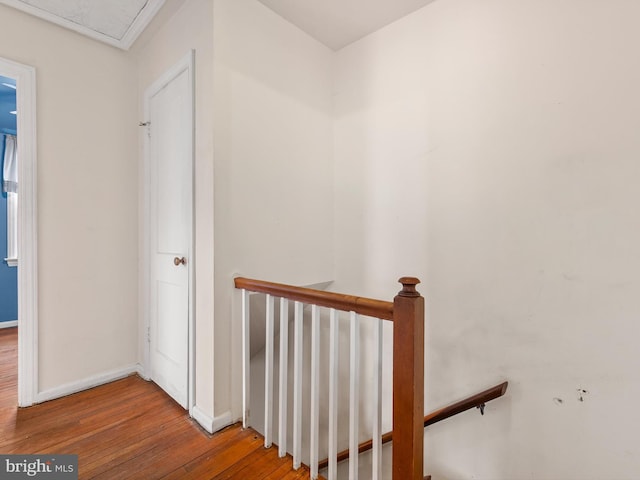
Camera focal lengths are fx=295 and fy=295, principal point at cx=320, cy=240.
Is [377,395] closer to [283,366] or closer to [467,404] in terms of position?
[283,366]

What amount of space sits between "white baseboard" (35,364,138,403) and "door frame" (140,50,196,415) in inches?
6.1

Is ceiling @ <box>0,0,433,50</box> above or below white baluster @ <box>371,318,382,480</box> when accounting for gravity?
above

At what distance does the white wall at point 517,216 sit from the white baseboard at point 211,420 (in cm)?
123

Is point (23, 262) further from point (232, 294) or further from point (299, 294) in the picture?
point (299, 294)

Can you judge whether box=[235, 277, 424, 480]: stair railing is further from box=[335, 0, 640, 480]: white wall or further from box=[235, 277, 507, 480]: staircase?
box=[335, 0, 640, 480]: white wall

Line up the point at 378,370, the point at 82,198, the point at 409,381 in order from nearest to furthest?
the point at 409,381 < the point at 378,370 < the point at 82,198

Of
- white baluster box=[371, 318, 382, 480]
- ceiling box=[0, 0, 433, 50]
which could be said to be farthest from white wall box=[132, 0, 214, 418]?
white baluster box=[371, 318, 382, 480]

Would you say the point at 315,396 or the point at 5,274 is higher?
the point at 5,274

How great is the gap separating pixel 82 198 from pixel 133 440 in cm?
164

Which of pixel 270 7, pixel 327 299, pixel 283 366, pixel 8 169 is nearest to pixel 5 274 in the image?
pixel 8 169

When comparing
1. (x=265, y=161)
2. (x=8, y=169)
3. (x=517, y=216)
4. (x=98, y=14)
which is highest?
(x=98, y=14)

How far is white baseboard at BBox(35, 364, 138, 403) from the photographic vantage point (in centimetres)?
195

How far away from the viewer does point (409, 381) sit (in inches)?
A: 39.6

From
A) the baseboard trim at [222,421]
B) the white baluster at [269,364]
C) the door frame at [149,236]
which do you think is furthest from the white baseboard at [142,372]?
the white baluster at [269,364]
